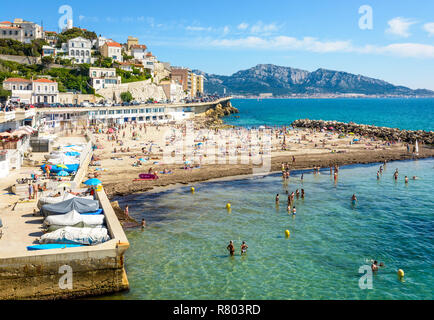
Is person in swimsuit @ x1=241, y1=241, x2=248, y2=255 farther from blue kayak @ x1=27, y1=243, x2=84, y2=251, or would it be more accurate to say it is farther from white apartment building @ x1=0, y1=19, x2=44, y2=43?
white apartment building @ x1=0, y1=19, x2=44, y2=43

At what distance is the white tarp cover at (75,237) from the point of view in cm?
1456

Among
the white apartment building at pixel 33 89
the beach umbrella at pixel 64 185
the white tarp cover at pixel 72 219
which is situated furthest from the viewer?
the white apartment building at pixel 33 89

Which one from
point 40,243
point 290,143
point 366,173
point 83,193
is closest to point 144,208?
point 83,193

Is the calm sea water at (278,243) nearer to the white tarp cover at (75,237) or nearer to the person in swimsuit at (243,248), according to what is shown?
the person in swimsuit at (243,248)

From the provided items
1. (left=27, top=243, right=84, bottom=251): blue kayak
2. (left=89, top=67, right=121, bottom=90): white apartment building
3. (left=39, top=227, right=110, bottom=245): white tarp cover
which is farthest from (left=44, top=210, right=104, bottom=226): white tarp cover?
(left=89, top=67, right=121, bottom=90): white apartment building

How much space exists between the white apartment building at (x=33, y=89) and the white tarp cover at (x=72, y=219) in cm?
5839

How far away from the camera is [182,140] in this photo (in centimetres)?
5634

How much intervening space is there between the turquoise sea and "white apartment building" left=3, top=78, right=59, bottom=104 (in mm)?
51617

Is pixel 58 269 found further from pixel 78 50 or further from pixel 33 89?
pixel 78 50

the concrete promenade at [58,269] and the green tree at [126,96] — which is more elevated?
the green tree at [126,96]

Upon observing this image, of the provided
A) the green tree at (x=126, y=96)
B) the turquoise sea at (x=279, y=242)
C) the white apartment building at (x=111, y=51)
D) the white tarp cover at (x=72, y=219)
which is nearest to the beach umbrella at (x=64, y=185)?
the turquoise sea at (x=279, y=242)

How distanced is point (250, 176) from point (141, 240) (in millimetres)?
17932
